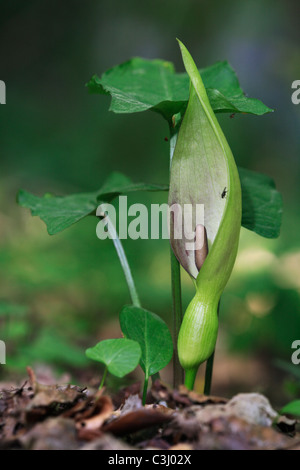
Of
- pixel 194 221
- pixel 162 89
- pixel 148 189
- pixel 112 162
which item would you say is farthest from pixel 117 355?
pixel 112 162

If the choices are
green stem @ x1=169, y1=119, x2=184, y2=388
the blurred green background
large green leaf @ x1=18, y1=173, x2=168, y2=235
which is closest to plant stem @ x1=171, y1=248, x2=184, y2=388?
green stem @ x1=169, y1=119, x2=184, y2=388

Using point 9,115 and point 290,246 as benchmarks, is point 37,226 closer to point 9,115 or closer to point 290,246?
point 290,246

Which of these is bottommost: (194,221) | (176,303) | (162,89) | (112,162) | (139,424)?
(139,424)

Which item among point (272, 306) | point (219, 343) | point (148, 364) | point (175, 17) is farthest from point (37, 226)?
point (175, 17)

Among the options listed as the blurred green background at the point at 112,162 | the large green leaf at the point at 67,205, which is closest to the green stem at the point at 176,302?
the large green leaf at the point at 67,205

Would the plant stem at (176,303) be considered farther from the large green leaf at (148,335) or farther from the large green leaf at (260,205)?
the large green leaf at (260,205)

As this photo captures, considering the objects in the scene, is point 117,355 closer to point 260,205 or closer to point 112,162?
point 260,205
